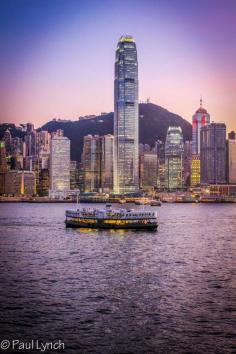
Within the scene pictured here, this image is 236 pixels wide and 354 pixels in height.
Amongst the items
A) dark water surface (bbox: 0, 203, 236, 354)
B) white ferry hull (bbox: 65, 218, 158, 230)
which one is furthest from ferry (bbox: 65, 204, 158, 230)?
dark water surface (bbox: 0, 203, 236, 354)

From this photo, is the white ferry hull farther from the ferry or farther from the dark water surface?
the dark water surface

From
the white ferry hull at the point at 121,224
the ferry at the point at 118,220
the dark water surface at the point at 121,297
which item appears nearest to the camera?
the dark water surface at the point at 121,297

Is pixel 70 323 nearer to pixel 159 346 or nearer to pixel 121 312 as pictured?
pixel 121 312

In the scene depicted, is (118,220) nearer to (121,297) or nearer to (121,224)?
(121,224)

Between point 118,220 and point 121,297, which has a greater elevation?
point 118,220

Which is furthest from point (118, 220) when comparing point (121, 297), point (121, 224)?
point (121, 297)

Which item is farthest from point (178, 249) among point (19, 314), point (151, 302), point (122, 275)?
point (19, 314)

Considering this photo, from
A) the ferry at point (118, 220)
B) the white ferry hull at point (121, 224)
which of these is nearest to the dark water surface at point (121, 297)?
the white ferry hull at point (121, 224)

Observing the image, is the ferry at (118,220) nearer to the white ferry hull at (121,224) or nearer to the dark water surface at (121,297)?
the white ferry hull at (121,224)
